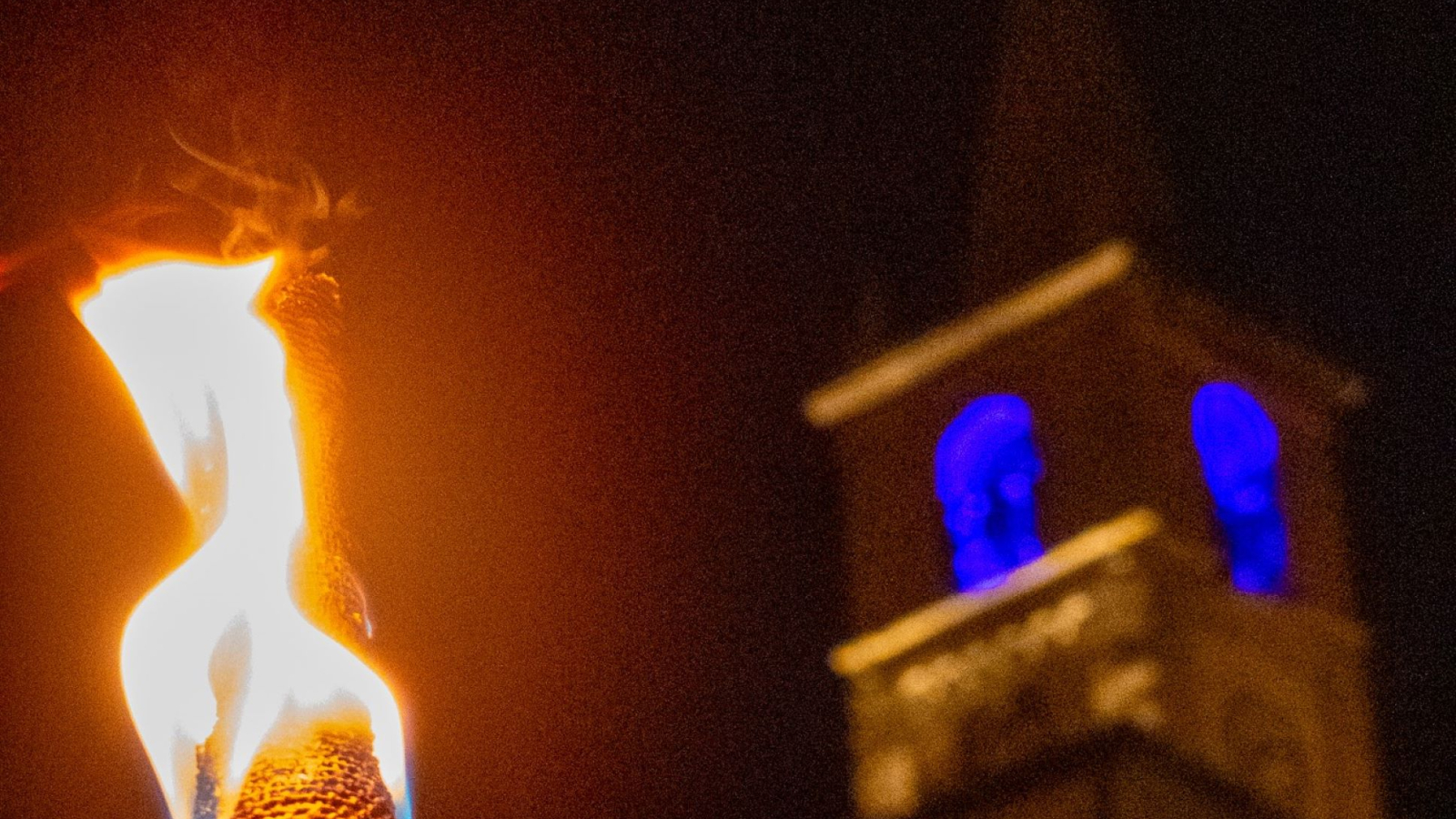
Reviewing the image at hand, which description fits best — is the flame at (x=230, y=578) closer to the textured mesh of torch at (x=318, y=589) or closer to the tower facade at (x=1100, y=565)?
the textured mesh of torch at (x=318, y=589)

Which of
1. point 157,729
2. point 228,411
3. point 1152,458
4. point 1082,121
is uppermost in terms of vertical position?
point 1082,121

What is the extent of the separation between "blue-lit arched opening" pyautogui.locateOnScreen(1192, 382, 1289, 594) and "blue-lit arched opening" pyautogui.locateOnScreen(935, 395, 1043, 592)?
1821 mm

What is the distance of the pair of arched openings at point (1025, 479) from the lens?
82.4 feet

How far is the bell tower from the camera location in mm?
22797

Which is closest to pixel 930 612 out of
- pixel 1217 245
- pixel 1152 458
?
pixel 1152 458

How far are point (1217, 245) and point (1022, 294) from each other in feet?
7.26

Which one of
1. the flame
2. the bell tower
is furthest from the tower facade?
the flame

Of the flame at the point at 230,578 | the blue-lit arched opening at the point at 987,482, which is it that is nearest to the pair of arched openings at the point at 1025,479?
the blue-lit arched opening at the point at 987,482

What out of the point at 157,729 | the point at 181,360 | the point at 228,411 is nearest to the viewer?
the point at 157,729

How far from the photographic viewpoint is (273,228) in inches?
149

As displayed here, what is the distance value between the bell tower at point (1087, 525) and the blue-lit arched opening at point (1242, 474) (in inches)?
1.2

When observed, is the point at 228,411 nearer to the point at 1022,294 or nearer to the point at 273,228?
the point at 273,228

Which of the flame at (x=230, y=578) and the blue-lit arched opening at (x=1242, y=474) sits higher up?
the blue-lit arched opening at (x=1242, y=474)

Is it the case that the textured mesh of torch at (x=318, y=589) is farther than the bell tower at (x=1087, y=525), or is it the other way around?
the bell tower at (x=1087, y=525)
